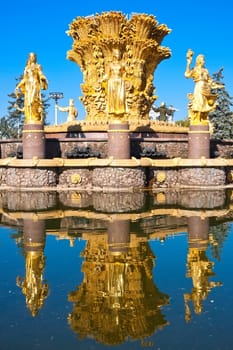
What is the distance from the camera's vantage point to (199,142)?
882 inches

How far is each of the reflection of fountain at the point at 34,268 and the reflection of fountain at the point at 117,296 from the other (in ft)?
1.69

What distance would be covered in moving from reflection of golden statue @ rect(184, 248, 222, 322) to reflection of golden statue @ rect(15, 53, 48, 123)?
46.1 feet

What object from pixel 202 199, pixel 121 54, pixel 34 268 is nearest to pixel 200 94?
pixel 121 54

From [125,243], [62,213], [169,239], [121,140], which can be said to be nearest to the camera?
[125,243]

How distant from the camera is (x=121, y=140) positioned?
68.8ft

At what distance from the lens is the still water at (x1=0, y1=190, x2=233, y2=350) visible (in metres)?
5.42

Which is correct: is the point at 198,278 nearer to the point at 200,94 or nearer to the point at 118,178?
the point at 118,178

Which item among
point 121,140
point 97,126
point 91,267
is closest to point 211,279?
point 91,267

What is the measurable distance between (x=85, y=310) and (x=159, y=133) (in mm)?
20894

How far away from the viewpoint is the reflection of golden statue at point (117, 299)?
557 centimetres

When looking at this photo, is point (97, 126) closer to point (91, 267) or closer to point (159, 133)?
point (159, 133)

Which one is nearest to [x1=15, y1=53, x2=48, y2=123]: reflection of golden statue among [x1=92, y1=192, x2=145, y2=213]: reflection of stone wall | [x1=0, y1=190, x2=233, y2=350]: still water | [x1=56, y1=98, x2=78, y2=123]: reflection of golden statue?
[x1=92, y1=192, x2=145, y2=213]: reflection of stone wall

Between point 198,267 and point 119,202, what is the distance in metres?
8.45

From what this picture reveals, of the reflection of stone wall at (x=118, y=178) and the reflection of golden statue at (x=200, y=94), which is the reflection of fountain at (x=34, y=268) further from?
the reflection of golden statue at (x=200, y=94)
